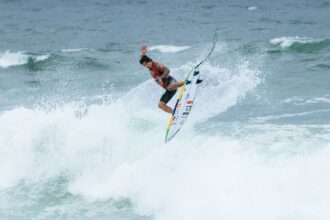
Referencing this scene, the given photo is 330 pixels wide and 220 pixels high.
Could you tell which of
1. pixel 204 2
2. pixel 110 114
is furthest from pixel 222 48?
pixel 204 2

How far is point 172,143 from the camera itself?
11711 mm

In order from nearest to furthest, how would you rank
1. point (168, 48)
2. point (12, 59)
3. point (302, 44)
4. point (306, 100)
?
point (306, 100)
point (302, 44)
point (12, 59)
point (168, 48)

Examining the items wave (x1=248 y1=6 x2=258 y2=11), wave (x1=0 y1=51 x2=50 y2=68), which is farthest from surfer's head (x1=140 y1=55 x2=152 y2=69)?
wave (x1=248 y1=6 x2=258 y2=11)

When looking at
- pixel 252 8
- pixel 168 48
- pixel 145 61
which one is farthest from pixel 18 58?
pixel 252 8

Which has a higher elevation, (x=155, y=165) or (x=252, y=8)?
(x=252, y=8)

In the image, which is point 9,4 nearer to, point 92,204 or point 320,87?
point 320,87

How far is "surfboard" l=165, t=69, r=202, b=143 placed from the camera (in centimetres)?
1082

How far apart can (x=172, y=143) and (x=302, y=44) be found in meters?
14.5

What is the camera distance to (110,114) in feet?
43.8

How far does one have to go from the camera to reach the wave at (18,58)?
26625 millimetres

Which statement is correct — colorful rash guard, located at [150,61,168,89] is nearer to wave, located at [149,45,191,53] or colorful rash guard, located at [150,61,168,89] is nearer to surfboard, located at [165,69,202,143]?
surfboard, located at [165,69,202,143]

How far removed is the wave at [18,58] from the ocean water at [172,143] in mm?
2338

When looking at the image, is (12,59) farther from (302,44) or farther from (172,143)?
(172,143)

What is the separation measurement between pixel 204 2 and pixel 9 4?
66.5ft
